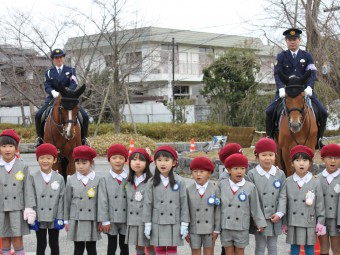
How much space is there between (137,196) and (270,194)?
5.00ft

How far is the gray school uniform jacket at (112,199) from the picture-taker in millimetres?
5461

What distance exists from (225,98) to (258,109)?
3.48 metres

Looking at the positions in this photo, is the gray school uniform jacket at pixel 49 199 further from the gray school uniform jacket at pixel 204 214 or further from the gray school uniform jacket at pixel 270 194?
the gray school uniform jacket at pixel 270 194

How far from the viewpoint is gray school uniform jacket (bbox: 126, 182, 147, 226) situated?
5.38 meters

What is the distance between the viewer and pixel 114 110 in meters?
21.8

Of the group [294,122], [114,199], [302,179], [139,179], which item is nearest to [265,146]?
[302,179]

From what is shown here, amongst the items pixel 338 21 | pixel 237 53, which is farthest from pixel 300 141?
pixel 237 53

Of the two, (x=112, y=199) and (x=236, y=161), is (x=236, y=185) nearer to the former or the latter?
(x=236, y=161)

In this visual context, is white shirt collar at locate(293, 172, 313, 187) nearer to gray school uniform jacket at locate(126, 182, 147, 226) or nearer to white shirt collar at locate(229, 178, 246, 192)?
white shirt collar at locate(229, 178, 246, 192)

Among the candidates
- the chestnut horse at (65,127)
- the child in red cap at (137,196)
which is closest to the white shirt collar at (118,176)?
the child in red cap at (137,196)

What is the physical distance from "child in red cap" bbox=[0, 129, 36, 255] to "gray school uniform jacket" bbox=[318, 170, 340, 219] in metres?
3.34

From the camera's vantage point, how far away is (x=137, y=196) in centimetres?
542

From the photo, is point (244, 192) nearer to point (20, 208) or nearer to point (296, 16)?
point (20, 208)

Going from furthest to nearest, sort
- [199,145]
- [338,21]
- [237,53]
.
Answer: [237,53]
[199,145]
[338,21]
